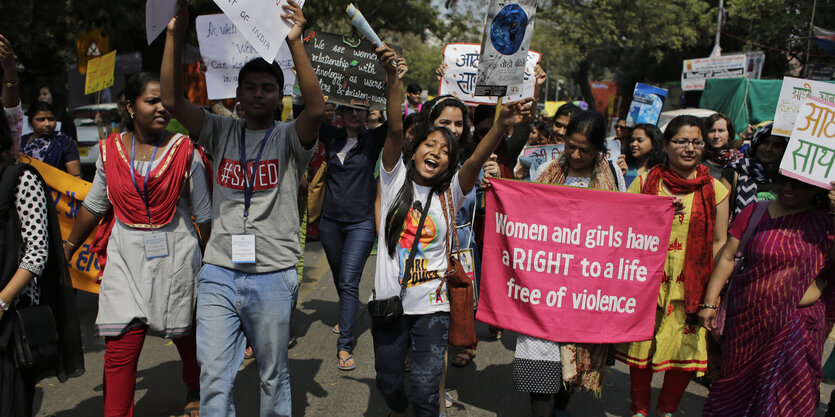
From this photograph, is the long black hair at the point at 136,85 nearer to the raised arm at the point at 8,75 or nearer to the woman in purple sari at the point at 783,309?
A: the raised arm at the point at 8,75

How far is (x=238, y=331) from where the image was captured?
307cm

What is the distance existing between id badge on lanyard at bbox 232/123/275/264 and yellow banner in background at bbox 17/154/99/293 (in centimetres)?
257

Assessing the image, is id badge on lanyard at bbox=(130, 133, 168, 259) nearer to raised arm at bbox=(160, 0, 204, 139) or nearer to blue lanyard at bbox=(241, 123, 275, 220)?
raised arm at bbox=(160, 0, 204, 139)

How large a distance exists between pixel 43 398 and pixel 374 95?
10.2ft

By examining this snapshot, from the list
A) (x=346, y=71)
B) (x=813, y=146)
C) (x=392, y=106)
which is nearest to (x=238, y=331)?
(x=392, y=106)

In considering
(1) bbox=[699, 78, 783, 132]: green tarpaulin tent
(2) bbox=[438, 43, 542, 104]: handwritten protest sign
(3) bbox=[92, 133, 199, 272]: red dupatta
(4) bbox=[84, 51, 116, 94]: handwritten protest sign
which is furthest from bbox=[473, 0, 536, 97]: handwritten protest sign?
(1) bbox=[699, 78, 783, 132]: green tarpaulin tent

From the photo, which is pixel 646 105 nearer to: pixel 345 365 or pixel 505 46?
pixel 345 365

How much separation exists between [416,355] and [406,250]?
54cm

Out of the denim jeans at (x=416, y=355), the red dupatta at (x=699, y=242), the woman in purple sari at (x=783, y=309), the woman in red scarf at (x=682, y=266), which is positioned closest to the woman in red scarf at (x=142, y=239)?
the denim jeans at (x=416, y=355)

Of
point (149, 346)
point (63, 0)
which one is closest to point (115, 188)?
point (149, 346)

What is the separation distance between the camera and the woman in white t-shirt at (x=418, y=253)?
3238mm

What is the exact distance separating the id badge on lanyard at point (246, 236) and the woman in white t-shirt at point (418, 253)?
0.69 metres

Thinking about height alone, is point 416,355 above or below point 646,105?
below

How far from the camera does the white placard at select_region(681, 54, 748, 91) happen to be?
Answer: 52.2ft
